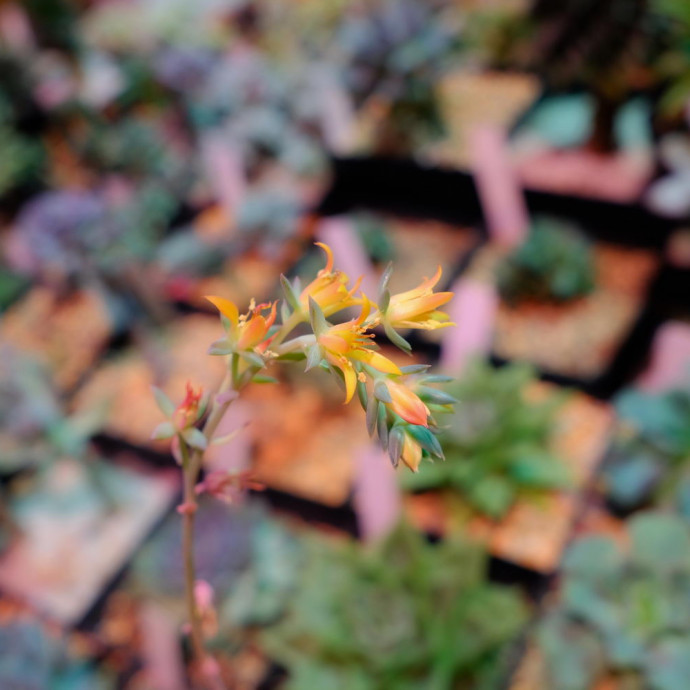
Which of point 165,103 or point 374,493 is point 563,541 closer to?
point 374,493

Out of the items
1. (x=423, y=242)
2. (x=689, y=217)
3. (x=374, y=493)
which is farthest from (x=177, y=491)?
(x=689, y=217)

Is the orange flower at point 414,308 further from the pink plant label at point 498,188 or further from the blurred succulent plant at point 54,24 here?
Answer: the blurred succulent plant at point 54,24

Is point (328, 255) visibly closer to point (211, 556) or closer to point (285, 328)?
point (285, 328)

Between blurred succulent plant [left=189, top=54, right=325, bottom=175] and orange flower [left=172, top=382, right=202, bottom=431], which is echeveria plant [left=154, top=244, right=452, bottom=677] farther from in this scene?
blurred succulent plant [left=189, top=54, right=325, bottom=175]

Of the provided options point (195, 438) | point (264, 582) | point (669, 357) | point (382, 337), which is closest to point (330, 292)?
point (195, 438)

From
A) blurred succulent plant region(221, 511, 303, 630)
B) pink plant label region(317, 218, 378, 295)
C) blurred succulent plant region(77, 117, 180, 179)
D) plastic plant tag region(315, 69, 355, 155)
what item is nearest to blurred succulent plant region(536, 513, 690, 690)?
blurred succulent plant region(221, 511, 303, 630)

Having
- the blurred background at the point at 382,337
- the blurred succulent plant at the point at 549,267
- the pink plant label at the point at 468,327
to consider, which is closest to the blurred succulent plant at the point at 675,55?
the blurred background at the point at 382,337
